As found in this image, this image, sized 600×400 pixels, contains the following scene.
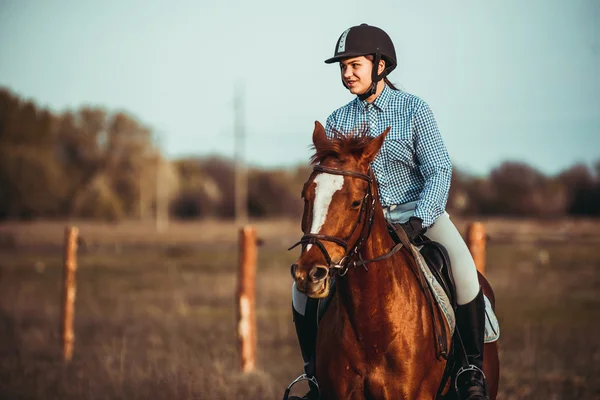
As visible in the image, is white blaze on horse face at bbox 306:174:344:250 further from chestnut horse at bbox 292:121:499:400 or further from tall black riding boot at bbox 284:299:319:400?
tall black riding boot at bbox 284:299:319:400

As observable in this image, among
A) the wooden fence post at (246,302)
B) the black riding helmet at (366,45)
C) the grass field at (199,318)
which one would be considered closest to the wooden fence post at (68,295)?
the grass field at (199,318)

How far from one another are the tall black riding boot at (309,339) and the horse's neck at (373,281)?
74 cm

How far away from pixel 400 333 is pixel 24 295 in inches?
616

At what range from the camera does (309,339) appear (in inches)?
202

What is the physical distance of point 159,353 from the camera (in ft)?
37.0

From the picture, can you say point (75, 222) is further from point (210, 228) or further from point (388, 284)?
point (388, 284)

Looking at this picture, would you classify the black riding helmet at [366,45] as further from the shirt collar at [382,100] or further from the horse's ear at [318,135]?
the horse's ear at [318,135]

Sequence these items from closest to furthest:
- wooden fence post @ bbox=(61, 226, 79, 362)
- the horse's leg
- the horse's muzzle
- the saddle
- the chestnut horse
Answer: the horse's muzzle
the chestnut horse
the saddle
the horse's leg
wooden fence post @ bbox=(61, 226, 79, 362)

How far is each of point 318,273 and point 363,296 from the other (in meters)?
0.75

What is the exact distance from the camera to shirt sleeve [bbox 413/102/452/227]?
4.66 m

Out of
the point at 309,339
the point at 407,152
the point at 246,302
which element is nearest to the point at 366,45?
the point at 407,152

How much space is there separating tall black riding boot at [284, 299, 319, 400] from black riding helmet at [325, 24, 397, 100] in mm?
1538

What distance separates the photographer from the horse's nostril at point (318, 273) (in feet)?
11.7

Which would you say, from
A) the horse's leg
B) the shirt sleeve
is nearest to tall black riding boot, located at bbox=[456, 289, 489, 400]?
the horse's leg
